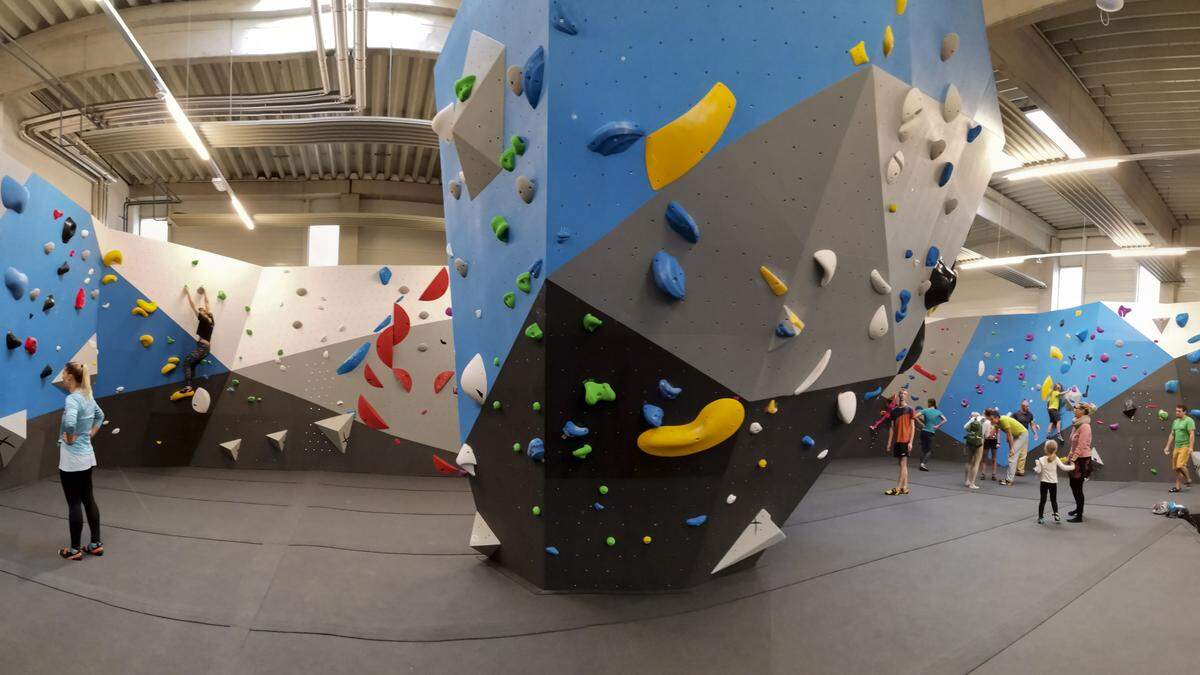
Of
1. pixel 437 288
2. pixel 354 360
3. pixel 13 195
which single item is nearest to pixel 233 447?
pixel 354 360

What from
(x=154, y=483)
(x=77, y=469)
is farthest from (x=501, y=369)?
(x=154, y=483)

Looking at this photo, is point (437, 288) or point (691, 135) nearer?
point (691, 135)

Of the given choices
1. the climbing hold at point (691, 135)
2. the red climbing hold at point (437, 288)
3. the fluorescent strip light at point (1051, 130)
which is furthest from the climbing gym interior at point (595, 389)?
the red climbing hold at point (437, 288)

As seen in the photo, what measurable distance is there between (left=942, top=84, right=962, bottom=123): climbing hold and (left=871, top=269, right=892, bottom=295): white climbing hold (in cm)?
102

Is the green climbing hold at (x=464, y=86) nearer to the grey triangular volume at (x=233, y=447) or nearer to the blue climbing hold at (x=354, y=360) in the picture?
the blue climbing hold at (x=354, y=360)

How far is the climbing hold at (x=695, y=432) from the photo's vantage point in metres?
3.43

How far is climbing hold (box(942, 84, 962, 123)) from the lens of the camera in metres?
3.72

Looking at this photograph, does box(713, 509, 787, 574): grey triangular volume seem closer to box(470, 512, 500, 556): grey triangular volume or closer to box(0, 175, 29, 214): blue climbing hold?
box(470, 512, 500, 556): grey triangular volume

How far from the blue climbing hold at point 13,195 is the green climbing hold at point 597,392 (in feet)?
17.3

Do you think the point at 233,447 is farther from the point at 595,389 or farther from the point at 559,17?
the point at 559,17

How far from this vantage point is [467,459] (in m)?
4.16

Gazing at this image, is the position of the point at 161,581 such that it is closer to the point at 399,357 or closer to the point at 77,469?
the point at 77,469

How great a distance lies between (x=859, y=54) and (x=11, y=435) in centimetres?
740

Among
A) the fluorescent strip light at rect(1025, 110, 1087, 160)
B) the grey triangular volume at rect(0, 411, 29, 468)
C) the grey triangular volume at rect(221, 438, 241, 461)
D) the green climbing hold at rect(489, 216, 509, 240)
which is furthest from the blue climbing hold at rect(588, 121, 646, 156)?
the fluorescent strip light at rect(1025, 110, 1087, 160)
